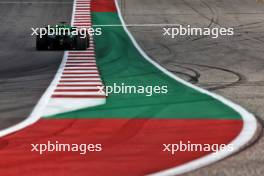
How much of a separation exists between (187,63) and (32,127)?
11.3m

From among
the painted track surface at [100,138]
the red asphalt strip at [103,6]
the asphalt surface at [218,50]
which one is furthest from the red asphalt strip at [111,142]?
the red asphalt strip at [103,6]

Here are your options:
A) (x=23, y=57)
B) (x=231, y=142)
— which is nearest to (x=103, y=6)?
(x=23, y=57)

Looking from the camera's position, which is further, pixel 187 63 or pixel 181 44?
pixel 181 44

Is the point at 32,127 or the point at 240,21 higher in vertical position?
the point at 32,127

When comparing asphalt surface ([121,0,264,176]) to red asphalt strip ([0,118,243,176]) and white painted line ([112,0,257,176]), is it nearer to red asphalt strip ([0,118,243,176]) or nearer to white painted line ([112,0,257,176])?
white painted line ([112,0,257,176])

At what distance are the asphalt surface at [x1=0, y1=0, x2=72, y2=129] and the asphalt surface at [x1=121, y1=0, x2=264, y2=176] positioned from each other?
11.7ft

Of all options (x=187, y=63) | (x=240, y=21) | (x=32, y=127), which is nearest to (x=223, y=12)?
(x=240, y=21)

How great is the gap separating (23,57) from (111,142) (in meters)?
14.9

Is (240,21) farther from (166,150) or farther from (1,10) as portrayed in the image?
(166,150)

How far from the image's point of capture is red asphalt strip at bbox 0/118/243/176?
7.14 meters

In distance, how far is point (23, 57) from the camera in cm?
2302

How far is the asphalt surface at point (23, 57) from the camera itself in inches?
491

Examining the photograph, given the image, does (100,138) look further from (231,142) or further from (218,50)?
(218,50)

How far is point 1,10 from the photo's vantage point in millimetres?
40969
